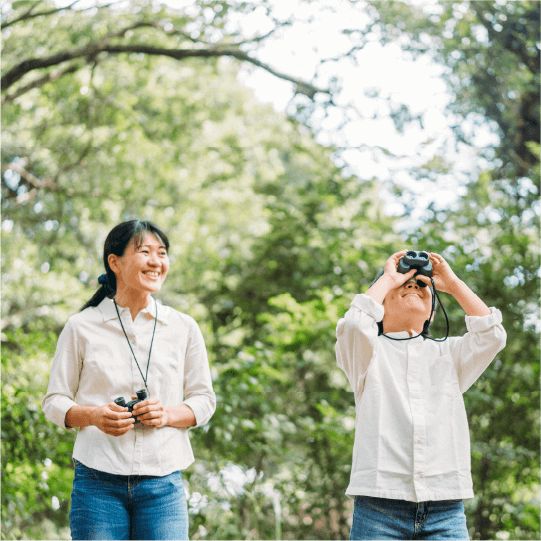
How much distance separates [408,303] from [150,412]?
2.77ft

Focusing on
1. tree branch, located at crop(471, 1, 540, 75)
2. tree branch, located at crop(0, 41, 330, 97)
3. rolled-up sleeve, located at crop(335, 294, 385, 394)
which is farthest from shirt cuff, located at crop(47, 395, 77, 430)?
tree branch, located at crop(471, 1, 540, 75)

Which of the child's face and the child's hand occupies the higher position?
the child's hand

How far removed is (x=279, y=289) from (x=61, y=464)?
94.2 inches

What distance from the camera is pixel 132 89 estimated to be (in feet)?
20.0

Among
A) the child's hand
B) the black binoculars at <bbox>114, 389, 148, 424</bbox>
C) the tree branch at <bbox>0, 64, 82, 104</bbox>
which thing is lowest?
the black binoculars at <bbox>114, 389, 148, 424</bbox>

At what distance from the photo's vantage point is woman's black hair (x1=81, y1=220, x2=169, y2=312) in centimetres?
179

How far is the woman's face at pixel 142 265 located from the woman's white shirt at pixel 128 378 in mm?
81

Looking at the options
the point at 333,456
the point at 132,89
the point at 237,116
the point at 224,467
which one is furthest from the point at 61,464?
the point at 237,116

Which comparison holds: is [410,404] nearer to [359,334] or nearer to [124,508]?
[359,334]

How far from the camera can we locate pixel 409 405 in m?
1.57

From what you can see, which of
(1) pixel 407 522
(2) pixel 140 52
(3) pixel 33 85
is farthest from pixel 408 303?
(3) pixel 33 85

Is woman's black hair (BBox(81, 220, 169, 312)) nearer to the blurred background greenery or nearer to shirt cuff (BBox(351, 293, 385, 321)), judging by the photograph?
shirt cuff (BBox(351, 293, 385, 321))

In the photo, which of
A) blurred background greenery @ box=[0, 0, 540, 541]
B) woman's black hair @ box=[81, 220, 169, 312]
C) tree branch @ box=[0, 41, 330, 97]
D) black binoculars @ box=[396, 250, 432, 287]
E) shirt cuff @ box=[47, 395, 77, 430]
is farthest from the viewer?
tree branch @ box=[0, 41, 330, 97]

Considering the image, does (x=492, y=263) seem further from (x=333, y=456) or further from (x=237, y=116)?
(x=237, y=116)
